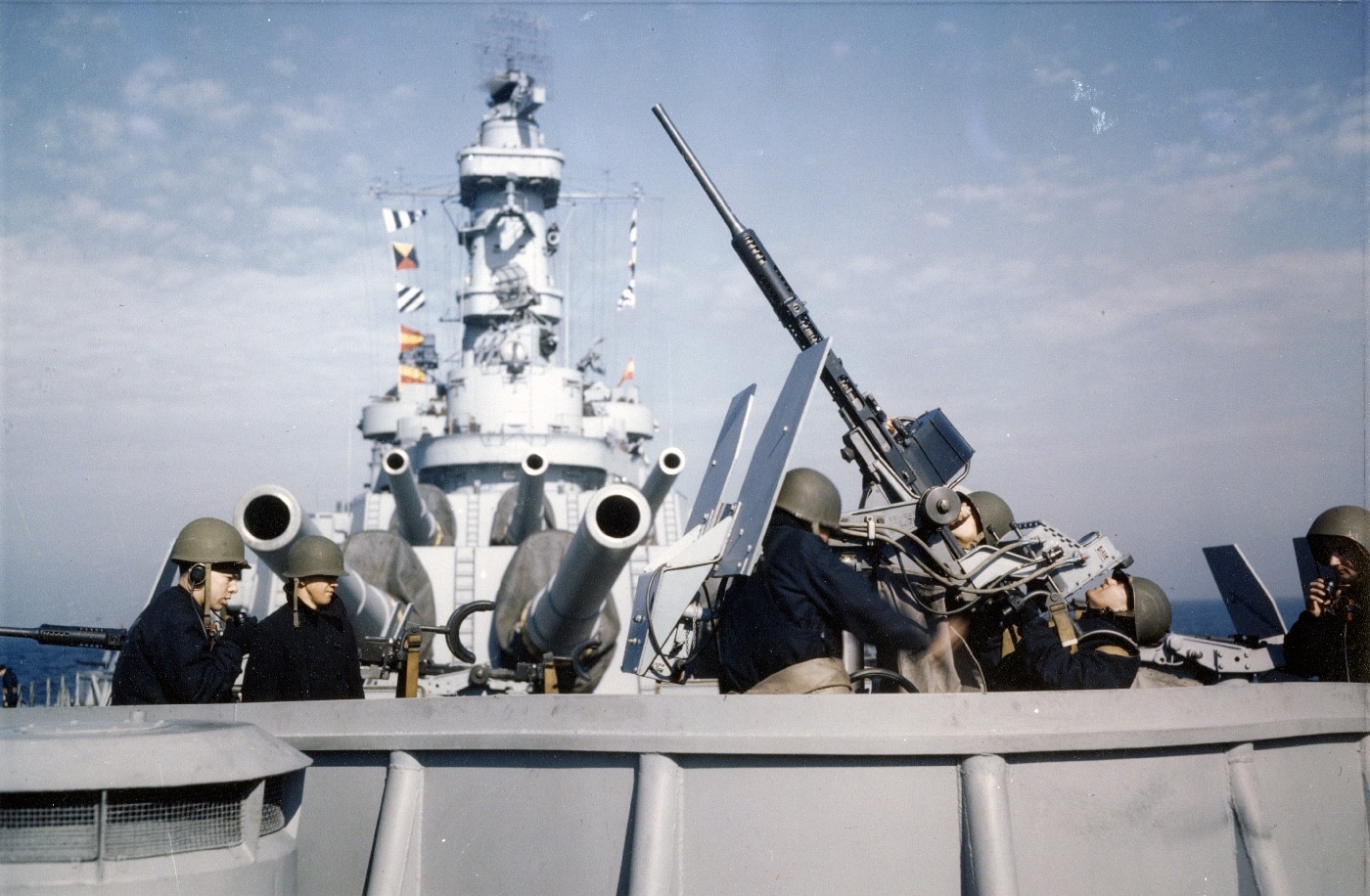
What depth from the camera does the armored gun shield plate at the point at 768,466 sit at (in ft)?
9.68

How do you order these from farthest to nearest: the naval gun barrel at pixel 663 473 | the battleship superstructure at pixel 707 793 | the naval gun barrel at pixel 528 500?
the naval gun barrel at pixel 528 500 → the naval gun barrel at pixel 663 473 → the battleship superstructure at pixel 707 793

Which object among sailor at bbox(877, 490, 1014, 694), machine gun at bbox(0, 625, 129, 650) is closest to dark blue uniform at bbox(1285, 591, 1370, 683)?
sailor at bbox(877, 490, 1014, 694)

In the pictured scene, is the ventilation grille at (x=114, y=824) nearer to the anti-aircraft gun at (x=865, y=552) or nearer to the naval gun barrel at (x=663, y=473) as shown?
the anti-aircraft gun at (x=865, y=552)

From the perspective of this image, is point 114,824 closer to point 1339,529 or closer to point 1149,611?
point 1149,611

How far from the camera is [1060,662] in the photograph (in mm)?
3207

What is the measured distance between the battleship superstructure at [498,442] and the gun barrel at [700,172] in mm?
3828

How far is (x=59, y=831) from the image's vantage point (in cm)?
212

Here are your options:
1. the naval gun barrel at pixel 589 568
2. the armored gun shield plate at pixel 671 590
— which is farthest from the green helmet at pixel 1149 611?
the naval gun barrel at pixel 589 568

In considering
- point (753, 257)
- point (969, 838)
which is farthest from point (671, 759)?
point (753, 257)

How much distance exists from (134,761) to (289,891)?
20.4 inches

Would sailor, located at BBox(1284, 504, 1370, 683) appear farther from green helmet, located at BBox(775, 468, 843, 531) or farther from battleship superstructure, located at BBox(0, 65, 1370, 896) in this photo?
green helmet, located at BBox(775, 468, 843, 531)

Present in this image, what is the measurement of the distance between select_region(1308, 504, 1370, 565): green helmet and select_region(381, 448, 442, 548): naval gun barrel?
20.9 feet

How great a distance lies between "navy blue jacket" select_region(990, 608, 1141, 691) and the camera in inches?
125

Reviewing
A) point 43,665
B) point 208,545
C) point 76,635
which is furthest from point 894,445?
point 43,665
